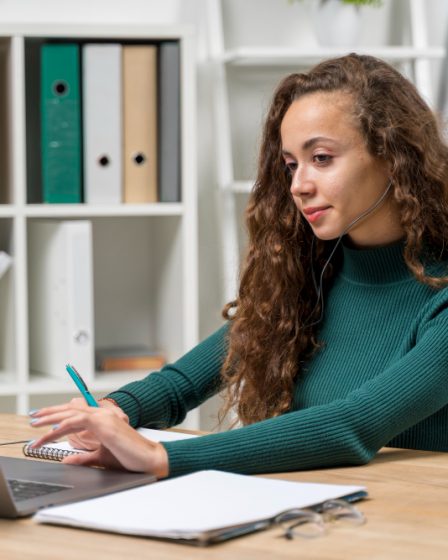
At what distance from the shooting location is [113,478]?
119 cm

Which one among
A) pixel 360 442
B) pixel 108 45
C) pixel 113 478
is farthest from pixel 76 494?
pixel 108 45

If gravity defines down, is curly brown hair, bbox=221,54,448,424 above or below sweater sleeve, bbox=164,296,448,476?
above

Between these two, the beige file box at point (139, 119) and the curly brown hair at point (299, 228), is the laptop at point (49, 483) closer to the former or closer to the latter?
the curly brown hair at point (299, 228)

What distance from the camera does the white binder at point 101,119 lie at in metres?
2.37

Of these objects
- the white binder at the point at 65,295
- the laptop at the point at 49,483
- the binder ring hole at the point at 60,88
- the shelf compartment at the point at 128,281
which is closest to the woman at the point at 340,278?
the laptop at the point at 49,483

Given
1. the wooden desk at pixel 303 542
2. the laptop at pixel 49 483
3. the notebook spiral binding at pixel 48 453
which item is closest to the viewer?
the wooden desk at pixel 303 542

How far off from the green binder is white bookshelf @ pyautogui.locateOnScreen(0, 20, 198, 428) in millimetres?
43

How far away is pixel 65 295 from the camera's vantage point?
2.36 m

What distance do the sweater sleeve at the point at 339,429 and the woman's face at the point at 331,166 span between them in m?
0.25

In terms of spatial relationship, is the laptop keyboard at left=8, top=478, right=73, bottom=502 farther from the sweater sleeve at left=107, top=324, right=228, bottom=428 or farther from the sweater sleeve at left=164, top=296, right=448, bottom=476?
the sweater sleeve at left=107, top=324, right=228, bottom=428

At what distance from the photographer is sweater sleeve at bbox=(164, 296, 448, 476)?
128 cm

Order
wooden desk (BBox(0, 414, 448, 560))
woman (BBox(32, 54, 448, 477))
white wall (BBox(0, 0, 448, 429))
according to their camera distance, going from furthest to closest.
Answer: white wall (BBox(0, 0, 448, 429))
woman (BBox(32, 54, 448, 477))
wooden desk (BBox(0, 414, 448, 560))

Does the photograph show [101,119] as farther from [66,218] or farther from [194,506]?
[194,506]

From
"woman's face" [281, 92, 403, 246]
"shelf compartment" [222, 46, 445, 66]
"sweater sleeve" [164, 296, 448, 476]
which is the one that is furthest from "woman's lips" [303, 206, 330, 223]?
"shelf compartment" [222, 46, 445, 66]
